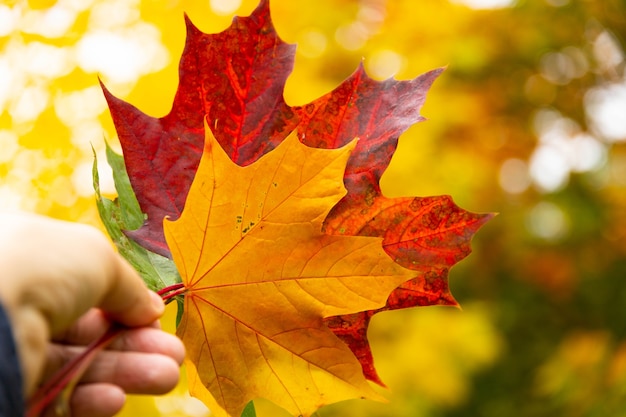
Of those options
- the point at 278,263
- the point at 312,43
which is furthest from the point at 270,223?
the point at 312,43

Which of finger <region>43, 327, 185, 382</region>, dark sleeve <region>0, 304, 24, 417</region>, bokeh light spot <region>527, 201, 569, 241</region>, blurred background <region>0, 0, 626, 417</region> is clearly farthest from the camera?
bokeh light spot <region>527, 201, 569, 241</region>

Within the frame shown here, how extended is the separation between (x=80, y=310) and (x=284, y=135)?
0.28m

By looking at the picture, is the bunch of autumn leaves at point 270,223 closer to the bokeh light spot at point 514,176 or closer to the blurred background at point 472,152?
the blurred background at point 472,152

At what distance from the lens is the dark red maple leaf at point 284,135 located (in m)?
0.60

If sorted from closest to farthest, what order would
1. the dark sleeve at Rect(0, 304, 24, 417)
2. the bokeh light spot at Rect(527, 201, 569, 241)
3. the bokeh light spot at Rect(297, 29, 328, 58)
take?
the dark sleeve at Rect(0, 304, 24, 417), the bokeh light spot at Rect(297, 29, 328, 58), the bokeh light spot at Rect(527, 201, 569, 241)

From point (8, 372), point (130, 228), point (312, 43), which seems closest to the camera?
point (8, 372)

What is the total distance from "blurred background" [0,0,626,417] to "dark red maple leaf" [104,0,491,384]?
0.43 meters

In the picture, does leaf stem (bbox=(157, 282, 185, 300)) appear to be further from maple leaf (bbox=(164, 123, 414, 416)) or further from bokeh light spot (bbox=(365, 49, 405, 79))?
bokeh light spot (bbox=(365, 49, 405, 79))

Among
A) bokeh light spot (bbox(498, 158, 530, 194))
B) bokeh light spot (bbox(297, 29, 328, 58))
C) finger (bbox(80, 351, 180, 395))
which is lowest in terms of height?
bokeh light spot (bbox(498, 158, 530, 194))

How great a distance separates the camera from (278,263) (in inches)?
21.0

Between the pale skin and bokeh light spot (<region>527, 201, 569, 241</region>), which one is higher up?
the pale skin

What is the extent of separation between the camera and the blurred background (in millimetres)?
1722

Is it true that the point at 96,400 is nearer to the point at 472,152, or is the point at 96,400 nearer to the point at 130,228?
the point at 130,228

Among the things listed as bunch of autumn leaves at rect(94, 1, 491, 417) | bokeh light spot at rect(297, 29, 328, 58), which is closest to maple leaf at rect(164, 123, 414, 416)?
bunch of autumn leaves at rect(94, 1, 491, 417)
